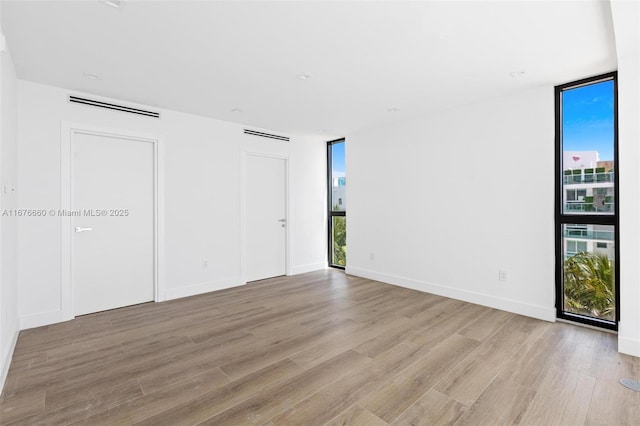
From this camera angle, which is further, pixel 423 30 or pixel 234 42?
pixel 234 42

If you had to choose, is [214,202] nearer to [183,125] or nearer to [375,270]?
[183,125]

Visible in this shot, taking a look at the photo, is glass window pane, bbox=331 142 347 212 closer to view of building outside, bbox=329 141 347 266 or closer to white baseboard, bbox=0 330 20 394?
view of building outside, bbox=329 141 347 266

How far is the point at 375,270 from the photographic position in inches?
196

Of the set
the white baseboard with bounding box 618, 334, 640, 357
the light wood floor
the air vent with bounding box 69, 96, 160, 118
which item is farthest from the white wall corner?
the white baseboard with bounding box 618, 334, 640, 357

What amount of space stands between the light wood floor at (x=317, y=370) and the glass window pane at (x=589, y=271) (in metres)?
0.29

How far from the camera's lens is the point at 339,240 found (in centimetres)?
594

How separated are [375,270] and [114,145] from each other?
4.04 m

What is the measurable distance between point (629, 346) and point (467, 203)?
1.95 m

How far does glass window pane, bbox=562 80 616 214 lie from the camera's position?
2.97 meters

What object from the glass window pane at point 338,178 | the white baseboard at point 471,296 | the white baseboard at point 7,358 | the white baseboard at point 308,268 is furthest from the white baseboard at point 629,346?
the white baseboard at point 7,358

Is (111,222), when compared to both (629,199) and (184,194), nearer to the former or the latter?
(184,194)

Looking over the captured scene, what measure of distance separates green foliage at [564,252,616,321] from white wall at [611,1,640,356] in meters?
0.52

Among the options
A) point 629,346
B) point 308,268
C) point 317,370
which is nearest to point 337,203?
point 308,268

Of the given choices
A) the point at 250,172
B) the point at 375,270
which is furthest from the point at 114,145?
the point at 375,270
